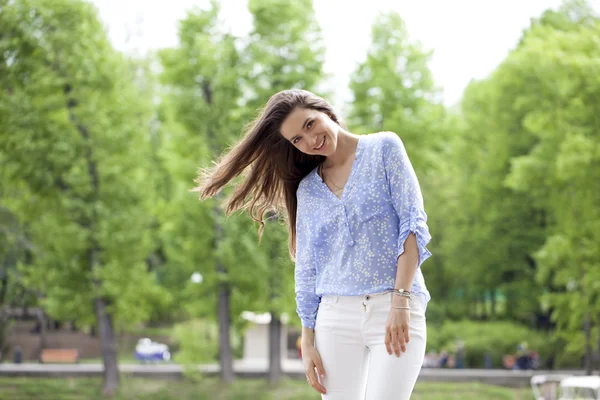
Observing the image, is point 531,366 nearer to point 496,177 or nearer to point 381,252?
point 496,177

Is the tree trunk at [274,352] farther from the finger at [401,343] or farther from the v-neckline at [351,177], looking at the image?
the finger at [401,343]

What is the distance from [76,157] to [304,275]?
1104cm

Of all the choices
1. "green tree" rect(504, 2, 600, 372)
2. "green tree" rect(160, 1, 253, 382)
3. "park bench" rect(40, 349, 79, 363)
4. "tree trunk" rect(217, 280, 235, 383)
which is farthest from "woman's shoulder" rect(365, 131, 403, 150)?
"park bench" rect(40, 349, 79, 363)

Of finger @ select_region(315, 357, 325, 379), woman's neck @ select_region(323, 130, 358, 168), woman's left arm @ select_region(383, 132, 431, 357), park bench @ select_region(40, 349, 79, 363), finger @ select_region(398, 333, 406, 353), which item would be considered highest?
woman's neck @ select_region(323, 130, 358, 168)

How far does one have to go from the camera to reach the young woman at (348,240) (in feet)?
5.82

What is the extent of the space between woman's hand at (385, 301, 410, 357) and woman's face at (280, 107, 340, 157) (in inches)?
15.5

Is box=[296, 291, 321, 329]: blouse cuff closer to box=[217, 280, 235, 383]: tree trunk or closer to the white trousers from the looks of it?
the white trousers

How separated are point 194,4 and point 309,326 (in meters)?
11.3

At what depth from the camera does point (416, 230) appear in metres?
1.79

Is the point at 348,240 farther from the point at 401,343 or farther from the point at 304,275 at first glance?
the point at 401,343

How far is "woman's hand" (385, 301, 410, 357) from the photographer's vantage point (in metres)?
1.73

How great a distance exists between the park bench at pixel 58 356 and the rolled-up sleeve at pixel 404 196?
16332mm

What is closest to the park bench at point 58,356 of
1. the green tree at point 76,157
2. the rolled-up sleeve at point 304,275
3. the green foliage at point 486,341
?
the green tree at point 76,157

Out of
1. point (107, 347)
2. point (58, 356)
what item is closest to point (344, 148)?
point (107, 347)
